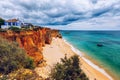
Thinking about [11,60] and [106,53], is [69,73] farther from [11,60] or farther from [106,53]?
[106,53]

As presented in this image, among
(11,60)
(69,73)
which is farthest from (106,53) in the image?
(11,60)

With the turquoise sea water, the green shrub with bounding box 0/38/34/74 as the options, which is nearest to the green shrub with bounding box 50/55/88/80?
the green shrub with bounding box 0/38/34/74

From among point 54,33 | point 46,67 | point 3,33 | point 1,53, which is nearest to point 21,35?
point 3,33

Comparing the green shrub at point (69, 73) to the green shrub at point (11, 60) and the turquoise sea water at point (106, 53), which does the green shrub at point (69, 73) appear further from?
the turquoise sea water at point (106, 53)

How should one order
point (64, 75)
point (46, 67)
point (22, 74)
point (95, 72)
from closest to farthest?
point (22, 74) → point (64, 75) → point (46, 67) → point (95, 72)

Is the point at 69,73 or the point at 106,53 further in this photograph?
the point at 106,53

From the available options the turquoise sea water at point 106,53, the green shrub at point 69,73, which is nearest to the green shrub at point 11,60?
the green shrub at point 69,73

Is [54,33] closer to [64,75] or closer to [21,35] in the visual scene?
[21,35]

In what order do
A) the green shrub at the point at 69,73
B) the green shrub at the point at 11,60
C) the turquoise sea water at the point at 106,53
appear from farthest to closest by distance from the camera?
the turquoise sea water at the point at 106,53, the green shrub at the point at 11,60, the green shrub at the point at 69,73

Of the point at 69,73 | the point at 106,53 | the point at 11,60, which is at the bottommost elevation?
the point at 106,53

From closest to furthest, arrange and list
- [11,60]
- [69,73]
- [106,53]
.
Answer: [69,73]
[11,60]
[106,53]

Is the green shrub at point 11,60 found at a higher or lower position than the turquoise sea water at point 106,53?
higher
